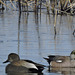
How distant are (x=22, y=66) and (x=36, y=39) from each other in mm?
4554

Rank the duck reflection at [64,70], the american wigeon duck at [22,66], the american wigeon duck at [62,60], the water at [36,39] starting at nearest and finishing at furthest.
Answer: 1. the american wigeon duck at [22,66]
2. the duck reflection at [64,70]
3. the american wigeon duck at [62,60]
4. the water at [36,39]

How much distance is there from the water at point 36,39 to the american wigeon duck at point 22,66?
176 millimetres

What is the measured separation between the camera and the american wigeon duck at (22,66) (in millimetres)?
8617

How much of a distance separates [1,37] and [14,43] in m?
1.42

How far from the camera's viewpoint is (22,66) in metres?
8.73

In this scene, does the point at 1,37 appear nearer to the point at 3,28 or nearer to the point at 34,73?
the point at 3,28

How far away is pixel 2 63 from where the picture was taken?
9570 mm

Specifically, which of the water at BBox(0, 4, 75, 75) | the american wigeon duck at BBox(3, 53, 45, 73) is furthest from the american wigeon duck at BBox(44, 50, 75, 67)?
the american wigeon duck at BBox(3, 53, 45, 73)

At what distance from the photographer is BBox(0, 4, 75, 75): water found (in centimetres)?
1041

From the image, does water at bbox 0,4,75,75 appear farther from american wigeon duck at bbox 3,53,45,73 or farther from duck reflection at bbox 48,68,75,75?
american wigeon duck at bbox 3,53,45,73

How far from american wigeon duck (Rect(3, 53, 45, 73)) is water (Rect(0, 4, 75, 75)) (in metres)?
0.18

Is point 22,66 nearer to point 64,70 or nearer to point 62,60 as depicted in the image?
point 64,70

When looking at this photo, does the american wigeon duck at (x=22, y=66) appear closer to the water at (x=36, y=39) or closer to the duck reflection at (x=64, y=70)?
the water at (x=36, y=39)

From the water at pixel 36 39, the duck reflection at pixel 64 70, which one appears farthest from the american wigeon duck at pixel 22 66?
the duck reflection at pixel 64 70
